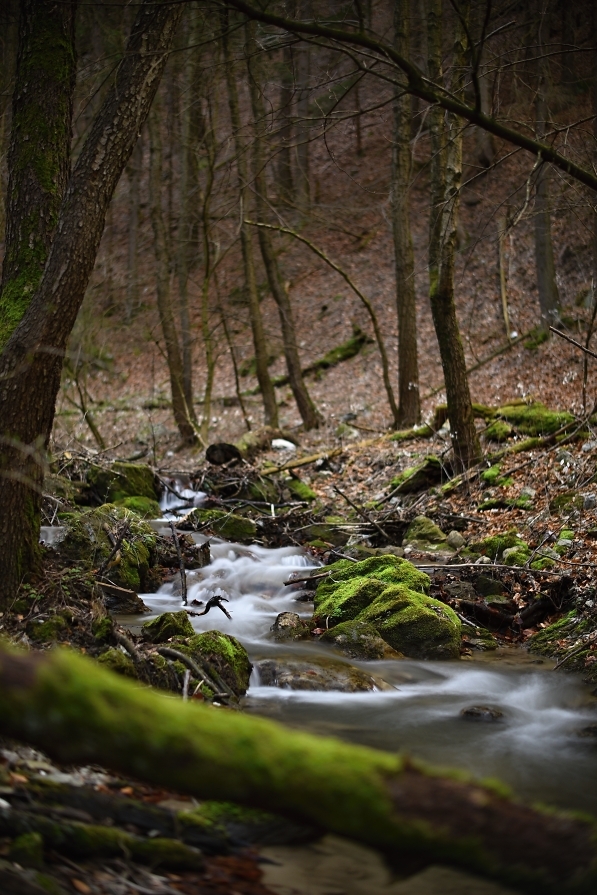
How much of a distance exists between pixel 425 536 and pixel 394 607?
2679mm

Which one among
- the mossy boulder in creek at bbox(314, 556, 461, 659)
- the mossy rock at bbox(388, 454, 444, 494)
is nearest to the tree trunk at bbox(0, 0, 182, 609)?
the mossy boulder in creek at bbox(314, 556, 461, 659)

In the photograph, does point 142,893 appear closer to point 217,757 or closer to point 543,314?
point 217,757

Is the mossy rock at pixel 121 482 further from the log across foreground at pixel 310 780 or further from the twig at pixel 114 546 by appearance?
the log across foreground at pixel 310 780

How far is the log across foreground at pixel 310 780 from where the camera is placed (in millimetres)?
2094

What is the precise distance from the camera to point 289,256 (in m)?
30.1

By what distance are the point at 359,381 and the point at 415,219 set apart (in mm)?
8898

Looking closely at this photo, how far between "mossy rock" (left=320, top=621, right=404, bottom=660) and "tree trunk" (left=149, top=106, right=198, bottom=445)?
10.7 meters

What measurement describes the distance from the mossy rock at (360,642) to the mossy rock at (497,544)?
2.27 meters

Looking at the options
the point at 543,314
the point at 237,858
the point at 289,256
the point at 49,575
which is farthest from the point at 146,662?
the point at 289,256

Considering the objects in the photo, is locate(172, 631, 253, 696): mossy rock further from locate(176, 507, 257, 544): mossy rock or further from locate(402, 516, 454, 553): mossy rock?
locate(176, 507, 257, 544): mossy rock

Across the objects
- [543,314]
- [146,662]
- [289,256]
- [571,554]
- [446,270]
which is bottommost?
[146,662]

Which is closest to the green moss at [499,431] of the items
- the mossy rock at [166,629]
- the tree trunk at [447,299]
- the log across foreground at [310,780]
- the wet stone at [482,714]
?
the tree trunk at [447,299]

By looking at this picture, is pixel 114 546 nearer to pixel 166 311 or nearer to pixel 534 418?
pixel 534 418

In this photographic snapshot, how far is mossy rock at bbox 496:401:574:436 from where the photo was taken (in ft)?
37.9
